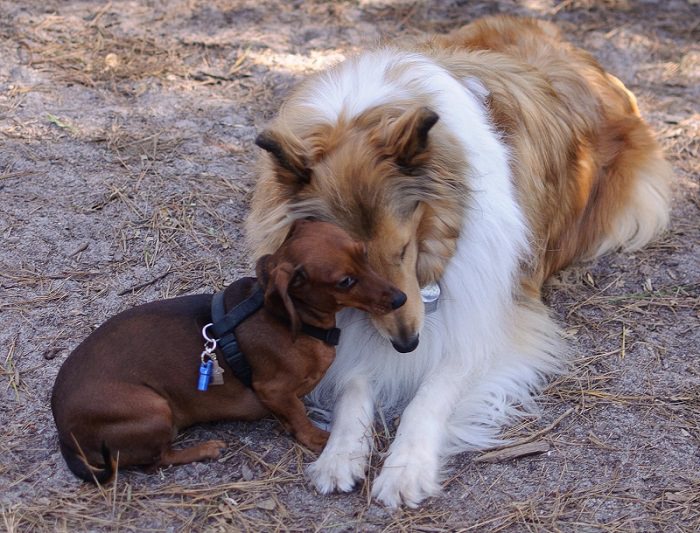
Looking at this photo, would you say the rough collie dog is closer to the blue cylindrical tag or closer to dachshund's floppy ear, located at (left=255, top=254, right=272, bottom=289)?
dachshund's floppy ear, located at (left=255, top=254, right=272, bottom=289)

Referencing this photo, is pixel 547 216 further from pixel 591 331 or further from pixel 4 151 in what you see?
pixel 4 151

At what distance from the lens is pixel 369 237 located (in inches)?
126

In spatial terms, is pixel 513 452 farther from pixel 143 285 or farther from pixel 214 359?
pixel 143 285

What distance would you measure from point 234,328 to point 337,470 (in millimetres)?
670

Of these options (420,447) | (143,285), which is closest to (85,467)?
(420,447)

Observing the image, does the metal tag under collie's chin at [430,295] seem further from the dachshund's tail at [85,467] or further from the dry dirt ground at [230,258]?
→ the dachshund's tail at [85,467]

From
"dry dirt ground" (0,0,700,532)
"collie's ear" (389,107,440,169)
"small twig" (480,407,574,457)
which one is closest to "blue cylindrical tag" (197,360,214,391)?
"dry dirt ground" (0,0,700,532)

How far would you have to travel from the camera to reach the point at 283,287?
302 cm

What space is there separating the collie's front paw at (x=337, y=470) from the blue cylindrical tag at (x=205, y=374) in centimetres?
52

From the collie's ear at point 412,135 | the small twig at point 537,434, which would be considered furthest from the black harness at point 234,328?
the small twig at point 537,434

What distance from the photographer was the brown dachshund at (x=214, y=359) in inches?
119

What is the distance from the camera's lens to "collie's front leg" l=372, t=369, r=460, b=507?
3.17m

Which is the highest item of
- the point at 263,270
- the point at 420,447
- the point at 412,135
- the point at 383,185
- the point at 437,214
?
the point at 412,135

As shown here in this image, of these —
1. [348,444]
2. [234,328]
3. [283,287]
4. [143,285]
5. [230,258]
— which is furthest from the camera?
[230,258]
